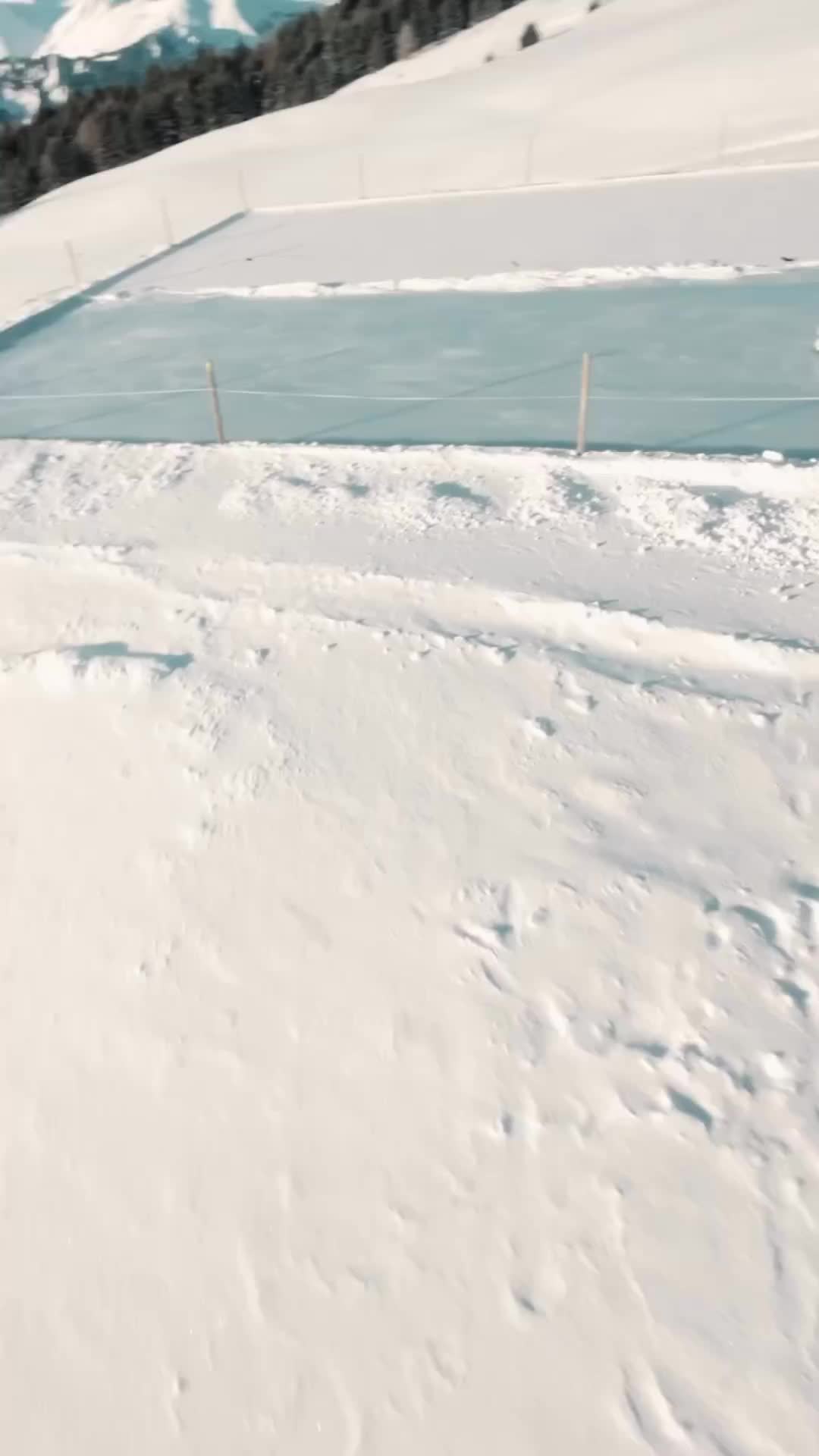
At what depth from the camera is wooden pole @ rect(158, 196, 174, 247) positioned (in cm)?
2592

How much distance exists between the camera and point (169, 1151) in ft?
15.2

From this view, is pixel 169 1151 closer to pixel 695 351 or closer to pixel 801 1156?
pixel 801 1156

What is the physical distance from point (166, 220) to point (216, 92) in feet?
80.5

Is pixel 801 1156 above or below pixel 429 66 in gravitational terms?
below

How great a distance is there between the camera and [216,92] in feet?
147

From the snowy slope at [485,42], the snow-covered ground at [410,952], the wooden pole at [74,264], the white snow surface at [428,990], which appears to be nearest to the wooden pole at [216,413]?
the snow-covered ground at [410,952]

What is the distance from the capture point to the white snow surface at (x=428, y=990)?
3816 millimetres

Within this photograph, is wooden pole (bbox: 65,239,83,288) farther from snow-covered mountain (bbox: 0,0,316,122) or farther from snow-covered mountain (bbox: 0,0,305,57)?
snow-covered mountain (bbox: 0,0,305,57)

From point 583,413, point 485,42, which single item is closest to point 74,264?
point 583,413

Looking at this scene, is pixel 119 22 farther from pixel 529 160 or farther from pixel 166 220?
pixel 529 160

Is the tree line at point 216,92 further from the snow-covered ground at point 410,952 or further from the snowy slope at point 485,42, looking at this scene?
the snow-covered ground at point 410,952

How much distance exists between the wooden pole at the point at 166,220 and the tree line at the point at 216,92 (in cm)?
1729

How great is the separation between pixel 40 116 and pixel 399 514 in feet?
189

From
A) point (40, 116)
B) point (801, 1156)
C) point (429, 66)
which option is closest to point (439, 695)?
point (801, 1156)
